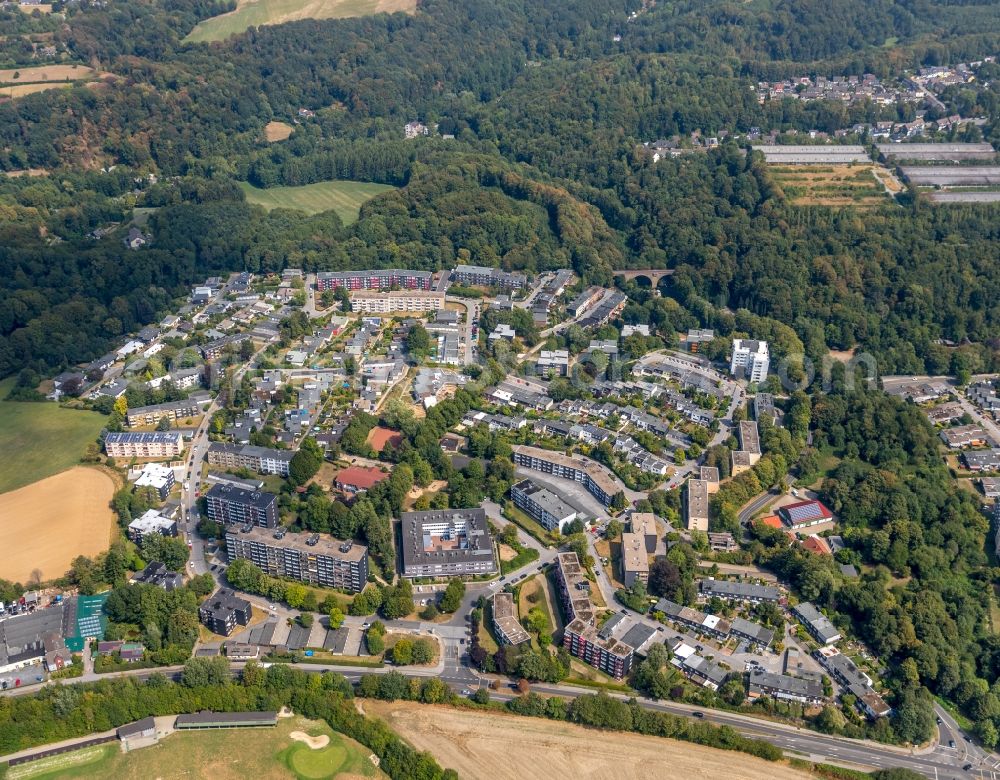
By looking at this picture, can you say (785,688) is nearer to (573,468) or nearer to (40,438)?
(573,468)

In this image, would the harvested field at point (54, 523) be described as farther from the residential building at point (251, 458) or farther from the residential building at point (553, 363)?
the residential building at point (553, 363)

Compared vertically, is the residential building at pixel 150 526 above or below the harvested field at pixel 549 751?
above

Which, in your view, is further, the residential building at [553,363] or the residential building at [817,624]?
the residential building at [553,363]

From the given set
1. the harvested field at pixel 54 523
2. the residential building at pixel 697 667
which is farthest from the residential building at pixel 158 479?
the residential building at pixel 697 667

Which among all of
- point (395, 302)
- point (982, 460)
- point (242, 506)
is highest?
point (395, 302)

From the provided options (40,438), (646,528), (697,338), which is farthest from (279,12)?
(646,528)

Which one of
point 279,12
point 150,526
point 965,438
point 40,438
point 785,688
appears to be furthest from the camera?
point 279,12

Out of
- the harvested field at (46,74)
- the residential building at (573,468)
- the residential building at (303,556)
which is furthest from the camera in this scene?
the harvested field at (46,74)

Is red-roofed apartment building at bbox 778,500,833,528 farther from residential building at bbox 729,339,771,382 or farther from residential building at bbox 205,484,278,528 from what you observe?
residential building at bbox 205,484,278,528
